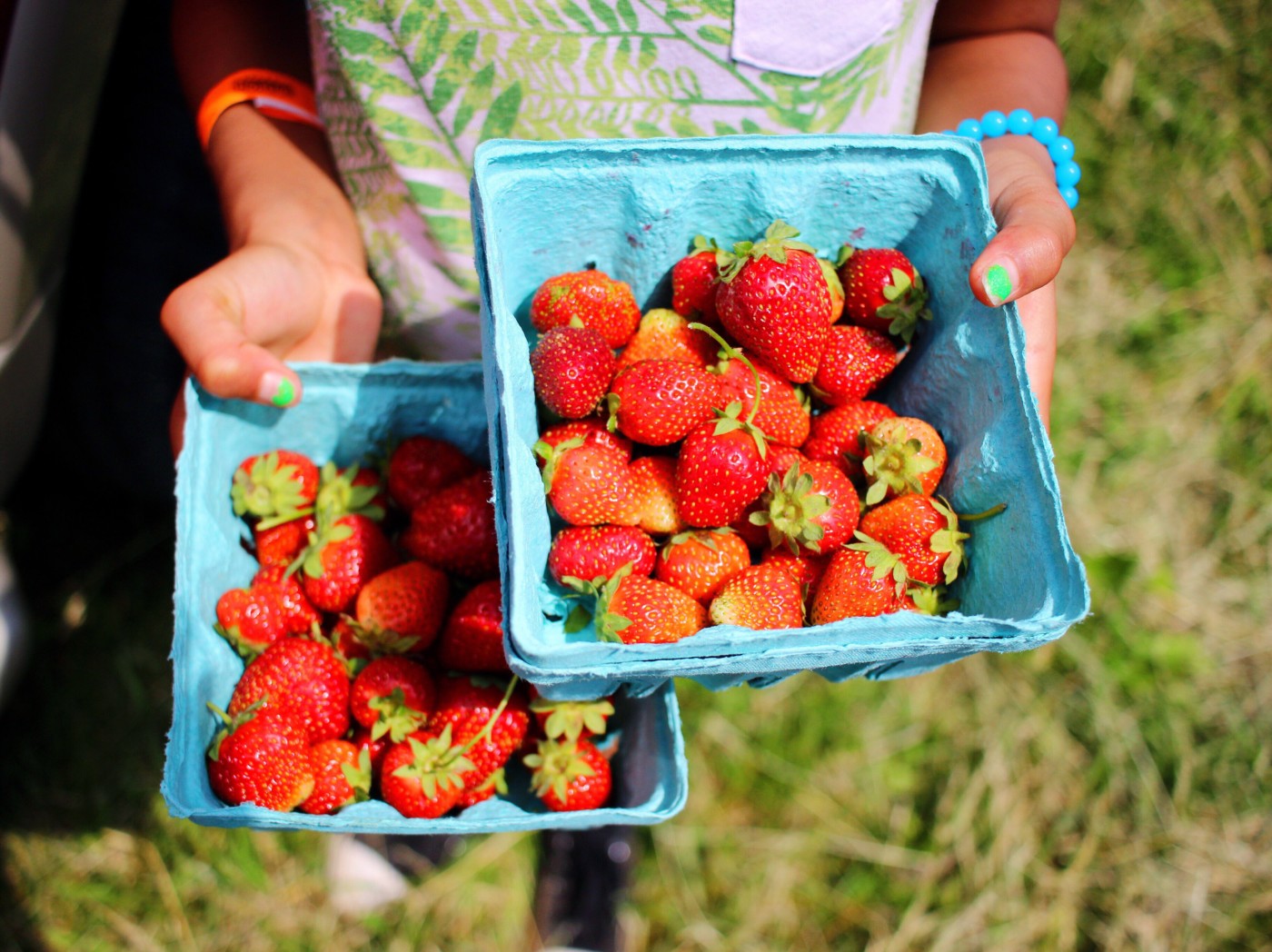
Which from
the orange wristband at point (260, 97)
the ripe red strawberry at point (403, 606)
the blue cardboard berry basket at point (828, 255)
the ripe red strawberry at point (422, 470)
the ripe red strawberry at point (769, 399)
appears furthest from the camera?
the orange wristband at point (260, 97)

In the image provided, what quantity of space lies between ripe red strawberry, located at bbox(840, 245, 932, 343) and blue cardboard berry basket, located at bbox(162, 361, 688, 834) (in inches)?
18.8

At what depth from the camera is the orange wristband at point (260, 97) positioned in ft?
4.74

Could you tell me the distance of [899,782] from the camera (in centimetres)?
189

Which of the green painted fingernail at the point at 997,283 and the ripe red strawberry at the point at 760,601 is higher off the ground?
the green painted fingernail at the point at 997,283

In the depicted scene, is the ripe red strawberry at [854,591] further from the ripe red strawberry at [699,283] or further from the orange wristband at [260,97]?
the orange wristband at [260,97]

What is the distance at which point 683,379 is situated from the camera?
98cm

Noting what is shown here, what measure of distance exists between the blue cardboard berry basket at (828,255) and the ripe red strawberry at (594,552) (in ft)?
0.07

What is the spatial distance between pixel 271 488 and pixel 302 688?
26 cm

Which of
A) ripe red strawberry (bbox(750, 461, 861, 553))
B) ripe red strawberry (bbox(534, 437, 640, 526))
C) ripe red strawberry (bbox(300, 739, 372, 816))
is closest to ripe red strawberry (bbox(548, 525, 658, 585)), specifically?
ripe red strawberry (bbox(534, 437, 640, 526))

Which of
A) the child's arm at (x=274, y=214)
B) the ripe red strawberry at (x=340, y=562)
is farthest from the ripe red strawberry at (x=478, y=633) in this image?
the child's arm at (x=274, y=214)

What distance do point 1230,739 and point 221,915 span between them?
77.1 inches

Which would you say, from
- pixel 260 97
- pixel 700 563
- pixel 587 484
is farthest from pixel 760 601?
pixel 260 97

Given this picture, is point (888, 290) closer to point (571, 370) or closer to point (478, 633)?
point (571, 370)

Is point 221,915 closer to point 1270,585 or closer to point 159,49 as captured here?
point 159,49
